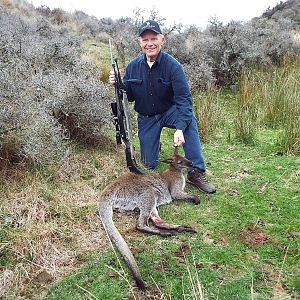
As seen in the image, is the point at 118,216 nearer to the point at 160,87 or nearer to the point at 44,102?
the point at 160,87

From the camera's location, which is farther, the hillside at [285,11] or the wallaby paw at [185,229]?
the hillside at [285,11]

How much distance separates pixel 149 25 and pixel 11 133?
2.11 metres

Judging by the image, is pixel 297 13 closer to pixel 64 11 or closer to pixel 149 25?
pixel 64 11

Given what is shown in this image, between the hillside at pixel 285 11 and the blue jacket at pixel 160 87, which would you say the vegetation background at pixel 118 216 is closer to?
the blue jacket at pixel 160 87

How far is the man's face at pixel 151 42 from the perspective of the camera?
5.27 metres

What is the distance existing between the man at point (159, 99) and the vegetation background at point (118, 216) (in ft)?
1.34

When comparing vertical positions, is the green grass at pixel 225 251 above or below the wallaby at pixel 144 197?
below

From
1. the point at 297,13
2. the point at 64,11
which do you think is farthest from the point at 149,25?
the point at 297,13

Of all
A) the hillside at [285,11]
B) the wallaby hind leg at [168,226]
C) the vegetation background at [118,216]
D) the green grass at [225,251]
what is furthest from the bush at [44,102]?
the hillside at [285,11]

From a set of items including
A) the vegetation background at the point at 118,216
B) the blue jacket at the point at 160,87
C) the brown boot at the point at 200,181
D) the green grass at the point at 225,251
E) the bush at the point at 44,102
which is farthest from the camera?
the blue jacket at the point at 160,87

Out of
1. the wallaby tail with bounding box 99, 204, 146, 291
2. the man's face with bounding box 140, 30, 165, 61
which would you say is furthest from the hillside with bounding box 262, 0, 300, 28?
the wallaby tail with bounding box 99, 204, 146, 291

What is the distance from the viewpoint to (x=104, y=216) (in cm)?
412

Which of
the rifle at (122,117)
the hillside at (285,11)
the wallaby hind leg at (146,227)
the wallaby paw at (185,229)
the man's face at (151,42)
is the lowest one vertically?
the wallaby paw at (185,229)

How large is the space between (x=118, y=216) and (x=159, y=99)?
6.20 feet
